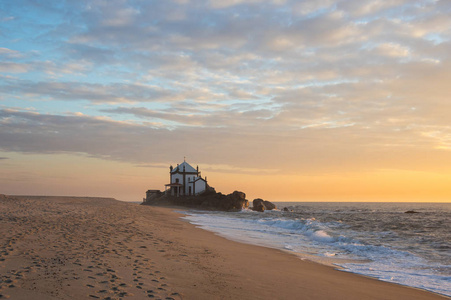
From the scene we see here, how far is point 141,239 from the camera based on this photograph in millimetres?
13992

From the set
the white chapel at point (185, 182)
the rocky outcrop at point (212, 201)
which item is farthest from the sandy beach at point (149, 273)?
the white chapel at point (185, 182)

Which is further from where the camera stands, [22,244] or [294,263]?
[294,263]

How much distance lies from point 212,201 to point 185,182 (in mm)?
10674

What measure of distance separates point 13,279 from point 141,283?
2589 mm

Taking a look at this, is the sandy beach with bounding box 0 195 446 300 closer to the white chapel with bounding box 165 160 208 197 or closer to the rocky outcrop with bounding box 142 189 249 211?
the rocky outcrop with bounding box 142 189 249 211

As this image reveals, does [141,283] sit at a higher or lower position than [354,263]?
higher

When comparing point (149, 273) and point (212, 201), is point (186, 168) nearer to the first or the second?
point (212, 201)

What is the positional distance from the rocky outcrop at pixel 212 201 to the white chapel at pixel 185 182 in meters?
2.95

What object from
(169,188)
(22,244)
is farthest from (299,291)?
(169,188)

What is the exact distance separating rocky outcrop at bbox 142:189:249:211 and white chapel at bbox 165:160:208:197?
2.95m

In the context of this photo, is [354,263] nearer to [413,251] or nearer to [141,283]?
[413,251]

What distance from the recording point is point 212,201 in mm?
74688

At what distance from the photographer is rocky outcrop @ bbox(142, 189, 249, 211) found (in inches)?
2859

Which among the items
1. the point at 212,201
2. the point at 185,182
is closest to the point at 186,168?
the point at 185,182
